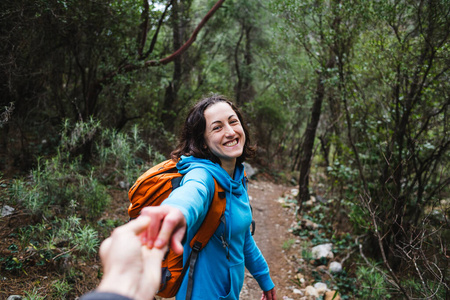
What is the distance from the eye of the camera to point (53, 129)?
5.70 metres

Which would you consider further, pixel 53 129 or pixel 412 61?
pixel 53 129

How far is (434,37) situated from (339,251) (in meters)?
3.87

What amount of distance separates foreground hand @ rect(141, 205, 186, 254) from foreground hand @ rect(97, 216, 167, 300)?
0.6 inches

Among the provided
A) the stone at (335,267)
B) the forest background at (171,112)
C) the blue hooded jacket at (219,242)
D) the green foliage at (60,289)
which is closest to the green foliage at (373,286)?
the forest background at (171,112)

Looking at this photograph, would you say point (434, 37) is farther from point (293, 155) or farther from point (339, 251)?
point (293, 155)

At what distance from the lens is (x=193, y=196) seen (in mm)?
1046

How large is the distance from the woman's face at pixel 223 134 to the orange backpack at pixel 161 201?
0.87ft

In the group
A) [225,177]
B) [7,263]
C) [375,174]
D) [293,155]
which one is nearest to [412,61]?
[375,174]

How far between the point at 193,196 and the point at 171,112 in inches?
289

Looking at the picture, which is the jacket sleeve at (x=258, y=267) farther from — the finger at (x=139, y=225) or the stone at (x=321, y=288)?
the stone at (x=321, y=288)

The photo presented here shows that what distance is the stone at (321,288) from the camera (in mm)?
4211

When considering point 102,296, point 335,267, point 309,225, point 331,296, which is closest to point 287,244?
point 309,225

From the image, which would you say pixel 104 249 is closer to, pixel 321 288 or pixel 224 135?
pixel 224 135

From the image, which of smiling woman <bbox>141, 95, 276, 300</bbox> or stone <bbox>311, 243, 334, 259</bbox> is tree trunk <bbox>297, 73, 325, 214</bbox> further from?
smiling woman <bbox>141, 95, 276, 300</bbox>
